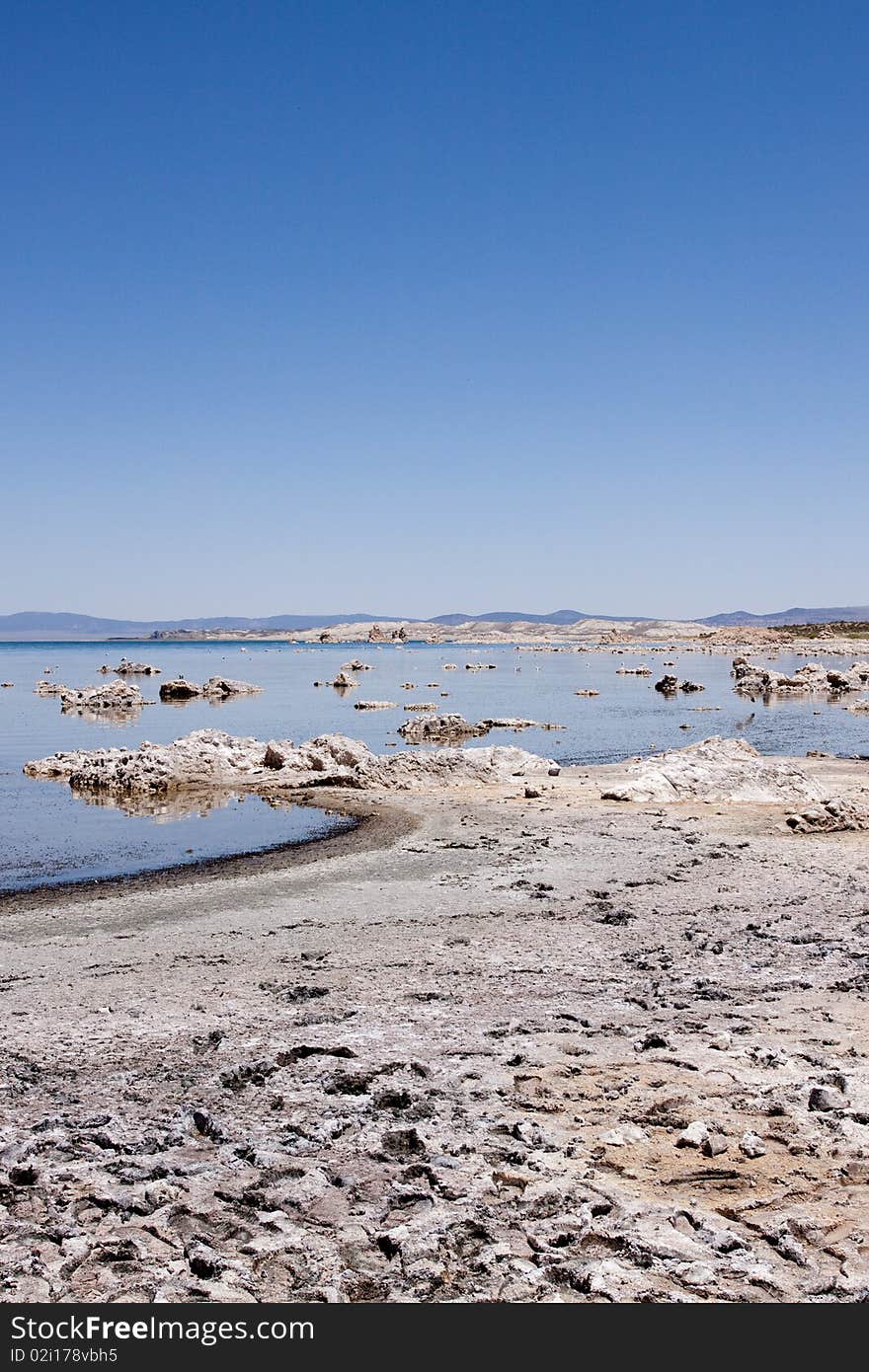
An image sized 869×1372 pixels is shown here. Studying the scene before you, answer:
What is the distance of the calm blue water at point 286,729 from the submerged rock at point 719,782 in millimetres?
6911

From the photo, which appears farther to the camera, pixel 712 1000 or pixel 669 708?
pixel 669 708

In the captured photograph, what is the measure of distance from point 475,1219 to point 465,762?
63.8ft

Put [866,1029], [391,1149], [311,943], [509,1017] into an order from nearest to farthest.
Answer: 1. [391,1149]
2. [866,1029]
3. [509,1017]
4. [311,943]

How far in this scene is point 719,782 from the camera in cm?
2114

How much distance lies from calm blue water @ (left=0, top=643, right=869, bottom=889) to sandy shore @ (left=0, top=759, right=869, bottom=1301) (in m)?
5.28

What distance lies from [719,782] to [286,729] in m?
21.1

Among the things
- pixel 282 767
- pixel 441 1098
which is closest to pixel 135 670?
pixel 282 767

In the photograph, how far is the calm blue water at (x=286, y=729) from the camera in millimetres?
17547

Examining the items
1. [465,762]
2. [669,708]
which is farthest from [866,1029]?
[669,708]

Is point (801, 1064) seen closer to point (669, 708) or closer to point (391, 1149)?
point (391, 1149)

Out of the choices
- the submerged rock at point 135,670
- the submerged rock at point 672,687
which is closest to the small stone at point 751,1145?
the submerged rock at point 672,687

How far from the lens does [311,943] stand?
10453 mm

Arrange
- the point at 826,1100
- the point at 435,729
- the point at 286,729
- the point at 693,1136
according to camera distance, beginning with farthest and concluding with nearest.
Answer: the point at 286,729, the point at 435,729, the point at 826,1100, the point at 693,1136

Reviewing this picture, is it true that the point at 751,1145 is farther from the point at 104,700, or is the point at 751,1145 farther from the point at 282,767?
the point at 104,700
